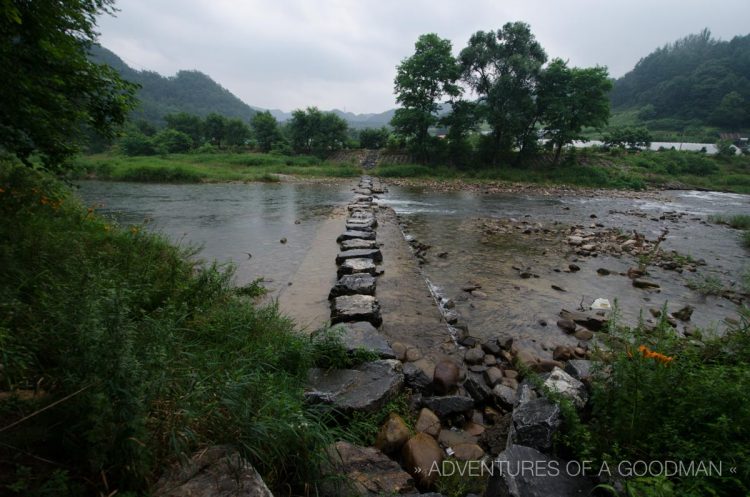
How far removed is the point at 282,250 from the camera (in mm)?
6691

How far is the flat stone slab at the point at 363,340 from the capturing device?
2932 mm

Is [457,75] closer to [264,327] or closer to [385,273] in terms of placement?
[385,273]

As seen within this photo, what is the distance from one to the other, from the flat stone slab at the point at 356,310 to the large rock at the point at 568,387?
1.71 meters

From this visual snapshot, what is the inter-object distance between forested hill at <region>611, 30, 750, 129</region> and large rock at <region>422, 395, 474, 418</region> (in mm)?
82332

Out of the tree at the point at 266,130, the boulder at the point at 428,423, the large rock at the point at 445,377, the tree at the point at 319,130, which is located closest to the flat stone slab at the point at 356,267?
the large rock at the point at 445,377

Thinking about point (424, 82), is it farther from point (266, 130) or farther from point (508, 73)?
point (266, 130)

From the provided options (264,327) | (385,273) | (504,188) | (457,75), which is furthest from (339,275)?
(457,75)

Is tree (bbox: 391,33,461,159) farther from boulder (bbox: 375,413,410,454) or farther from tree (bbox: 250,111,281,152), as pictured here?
boulder (bbox: 375,413,410,454)

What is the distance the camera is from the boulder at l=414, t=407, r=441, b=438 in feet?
7.69

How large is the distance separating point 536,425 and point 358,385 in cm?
118

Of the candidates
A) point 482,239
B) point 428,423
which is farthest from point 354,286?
point 482,239

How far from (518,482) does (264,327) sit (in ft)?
7.12

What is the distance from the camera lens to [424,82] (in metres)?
26.1

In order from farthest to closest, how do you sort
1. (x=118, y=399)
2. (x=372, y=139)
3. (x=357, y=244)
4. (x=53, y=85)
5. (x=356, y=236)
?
1. (x=372, y=139)
2. (x=356, y=236)
3. (x=357, y=244)
4. (x=53, y=85)
5. (x=118, y=399)
